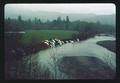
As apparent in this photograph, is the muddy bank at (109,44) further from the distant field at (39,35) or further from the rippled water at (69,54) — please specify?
the distant field at (39,35)

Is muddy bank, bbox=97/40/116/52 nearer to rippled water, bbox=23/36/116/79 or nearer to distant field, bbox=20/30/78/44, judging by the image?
rippled water, bbox=23/36/116/79

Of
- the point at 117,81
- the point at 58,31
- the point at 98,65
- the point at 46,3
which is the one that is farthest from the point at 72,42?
the point at 117,81

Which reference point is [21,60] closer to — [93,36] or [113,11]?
[93,36]

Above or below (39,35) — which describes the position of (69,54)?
below

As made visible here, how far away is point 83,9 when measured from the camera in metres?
1.90

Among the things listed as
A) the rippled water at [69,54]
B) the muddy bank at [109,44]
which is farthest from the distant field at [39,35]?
the muddy bank at [109,44]

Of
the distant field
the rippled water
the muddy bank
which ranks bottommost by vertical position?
the rippled water

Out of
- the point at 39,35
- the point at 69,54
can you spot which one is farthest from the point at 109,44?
the point at 39,35

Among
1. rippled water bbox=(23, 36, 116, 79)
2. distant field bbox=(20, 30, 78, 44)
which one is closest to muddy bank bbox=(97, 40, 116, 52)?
rippled water bbox=(23, 36, 116, 79)

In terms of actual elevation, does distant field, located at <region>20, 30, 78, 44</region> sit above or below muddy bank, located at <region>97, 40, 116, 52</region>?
above

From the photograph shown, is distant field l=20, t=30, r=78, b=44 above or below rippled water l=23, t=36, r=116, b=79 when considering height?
above

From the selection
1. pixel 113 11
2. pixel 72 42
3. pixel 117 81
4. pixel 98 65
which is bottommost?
pixel 117 81

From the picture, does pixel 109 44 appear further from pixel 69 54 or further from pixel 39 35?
pixel 39 35

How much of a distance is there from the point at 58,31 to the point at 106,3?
1.84 ft
